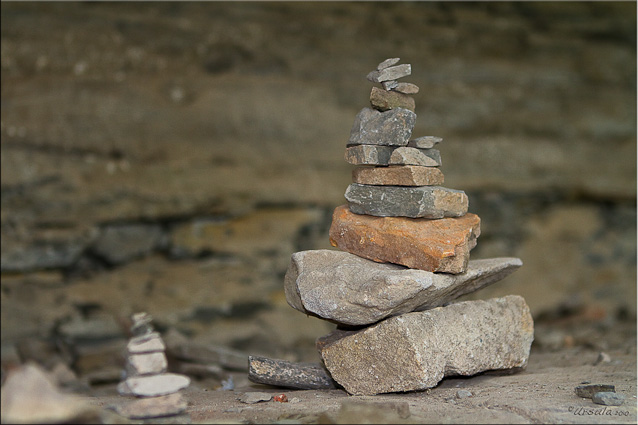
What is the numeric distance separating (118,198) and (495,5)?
5.45m

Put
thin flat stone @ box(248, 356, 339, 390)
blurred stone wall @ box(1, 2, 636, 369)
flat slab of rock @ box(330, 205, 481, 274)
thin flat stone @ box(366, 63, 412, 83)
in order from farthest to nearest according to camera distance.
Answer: blurred stone wall @ box(1, 2, 636, 369) < thin flat stone @ box(248, 356, 339, 390) < thin flat stone @ box(366, 63, 412, 83) < flat slab of rock @ box(330, 205, 481, 274)

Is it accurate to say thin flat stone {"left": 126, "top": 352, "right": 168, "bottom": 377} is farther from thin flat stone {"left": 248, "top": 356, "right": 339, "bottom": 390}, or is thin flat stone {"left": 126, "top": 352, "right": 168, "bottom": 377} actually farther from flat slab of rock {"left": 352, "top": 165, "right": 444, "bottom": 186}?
flat slab of rock {"left": 352, "top": 165, "right": 444, "bottom": 186}

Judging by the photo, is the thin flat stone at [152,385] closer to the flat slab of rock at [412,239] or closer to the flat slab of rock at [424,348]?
the flat slab of rock at [424,348]

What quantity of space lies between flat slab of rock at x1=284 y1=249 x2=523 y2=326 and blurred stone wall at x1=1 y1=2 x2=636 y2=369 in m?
3.13

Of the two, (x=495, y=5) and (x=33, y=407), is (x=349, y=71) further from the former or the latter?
(x=33, y=407)

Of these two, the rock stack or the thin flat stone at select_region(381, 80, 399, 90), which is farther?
the thin flat stone at select_region(381, 80, 399, 90)

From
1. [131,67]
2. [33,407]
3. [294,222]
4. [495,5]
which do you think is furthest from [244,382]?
[495,5]

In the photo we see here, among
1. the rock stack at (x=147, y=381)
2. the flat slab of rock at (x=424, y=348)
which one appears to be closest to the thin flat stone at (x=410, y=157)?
the flat slab of rock at (x=424, y=348)

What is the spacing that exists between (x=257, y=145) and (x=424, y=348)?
4.81 metres

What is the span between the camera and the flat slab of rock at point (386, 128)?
433cm

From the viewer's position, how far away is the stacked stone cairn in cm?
403

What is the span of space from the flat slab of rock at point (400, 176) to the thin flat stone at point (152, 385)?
6.17ft

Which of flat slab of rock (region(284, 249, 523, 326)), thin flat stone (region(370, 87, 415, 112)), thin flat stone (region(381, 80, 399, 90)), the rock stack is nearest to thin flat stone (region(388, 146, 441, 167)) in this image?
thin flat stone (region(370, 87, 415, 112))

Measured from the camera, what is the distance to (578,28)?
8.80 m
